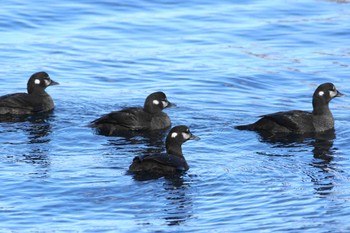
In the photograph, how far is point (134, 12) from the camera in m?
35.8

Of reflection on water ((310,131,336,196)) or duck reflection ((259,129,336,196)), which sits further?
duck reflection ((259,129,336,196))

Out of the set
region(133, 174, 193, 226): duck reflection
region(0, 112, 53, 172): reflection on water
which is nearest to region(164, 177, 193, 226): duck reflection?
region(133, 174, 193, 226): duck reflection

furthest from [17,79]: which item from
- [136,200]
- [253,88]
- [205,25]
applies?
[136,200]

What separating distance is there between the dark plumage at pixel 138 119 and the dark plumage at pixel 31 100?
216cm

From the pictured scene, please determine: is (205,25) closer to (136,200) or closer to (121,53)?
(121,53)

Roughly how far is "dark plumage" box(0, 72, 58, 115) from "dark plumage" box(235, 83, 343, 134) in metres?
4.58

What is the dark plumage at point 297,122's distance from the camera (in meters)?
21.9

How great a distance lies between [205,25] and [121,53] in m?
4.45

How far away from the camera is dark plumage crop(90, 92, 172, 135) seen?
71.0 feet

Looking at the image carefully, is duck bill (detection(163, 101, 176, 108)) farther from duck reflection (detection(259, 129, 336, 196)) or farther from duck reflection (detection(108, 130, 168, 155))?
duck reflection (detection(259, 129, 336, 196))

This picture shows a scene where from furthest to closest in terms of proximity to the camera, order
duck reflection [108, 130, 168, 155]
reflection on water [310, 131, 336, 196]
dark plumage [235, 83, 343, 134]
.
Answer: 1. dark plumage [235, 83, 343, 134]
2. duck reflection [108, 130, 168, 155]
3. reflection on water [310, 131, 336, 196]

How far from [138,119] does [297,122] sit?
3.35m

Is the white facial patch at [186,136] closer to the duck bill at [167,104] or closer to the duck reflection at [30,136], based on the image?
the duck reflection at [30,136]

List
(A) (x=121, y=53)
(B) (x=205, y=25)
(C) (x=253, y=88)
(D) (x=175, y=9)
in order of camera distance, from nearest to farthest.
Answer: (C) (x=253, y=88)
(A) (x=121, y=53)
(B) (x=205, y=25)
(D) (x=175, y=9)
